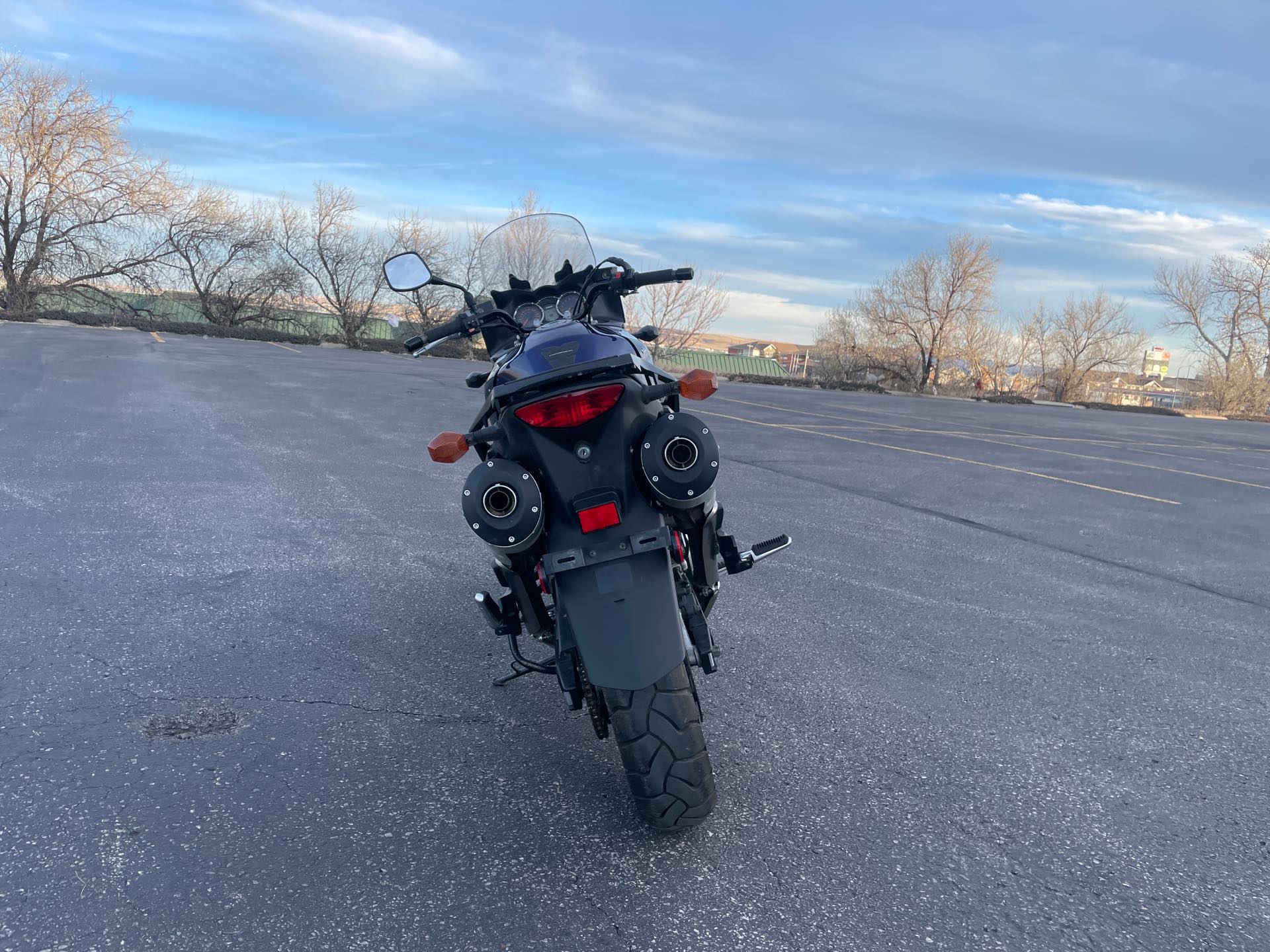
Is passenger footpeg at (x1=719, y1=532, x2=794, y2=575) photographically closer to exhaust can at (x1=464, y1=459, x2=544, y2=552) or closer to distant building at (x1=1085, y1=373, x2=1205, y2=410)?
exhaust can at (x1=464, y1=459, x2=544, y2=552)

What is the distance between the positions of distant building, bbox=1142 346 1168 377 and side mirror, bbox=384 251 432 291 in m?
56.2

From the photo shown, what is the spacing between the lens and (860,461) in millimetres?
11562

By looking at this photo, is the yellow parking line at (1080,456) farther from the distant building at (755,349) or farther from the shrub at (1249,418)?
the distant building at (755,349)

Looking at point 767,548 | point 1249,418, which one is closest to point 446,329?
point 767,548

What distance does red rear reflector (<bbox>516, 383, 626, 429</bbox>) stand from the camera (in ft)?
9.68

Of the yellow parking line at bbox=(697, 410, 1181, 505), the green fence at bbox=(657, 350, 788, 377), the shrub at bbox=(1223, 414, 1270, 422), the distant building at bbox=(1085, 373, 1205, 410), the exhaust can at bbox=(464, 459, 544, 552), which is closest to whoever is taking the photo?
the exhaust can at bbox=(464, 459, 544, 552)

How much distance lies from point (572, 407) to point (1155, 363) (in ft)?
211

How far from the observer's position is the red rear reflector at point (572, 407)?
2949 mm

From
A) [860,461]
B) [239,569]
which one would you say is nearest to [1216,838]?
[239,569]

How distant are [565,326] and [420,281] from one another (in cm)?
89

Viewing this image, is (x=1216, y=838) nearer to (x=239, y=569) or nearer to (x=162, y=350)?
(x=239, y=569)

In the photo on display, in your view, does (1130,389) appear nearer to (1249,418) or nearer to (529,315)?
(1249,418)

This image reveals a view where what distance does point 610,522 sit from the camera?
293cm

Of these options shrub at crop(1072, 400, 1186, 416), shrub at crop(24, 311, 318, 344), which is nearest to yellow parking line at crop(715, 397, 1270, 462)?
shrub at crop(1072, 400, 1186, 416)
